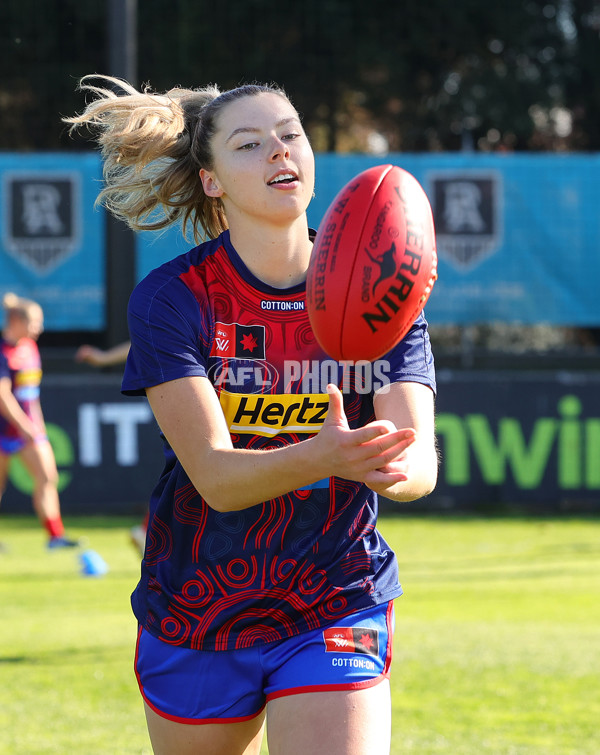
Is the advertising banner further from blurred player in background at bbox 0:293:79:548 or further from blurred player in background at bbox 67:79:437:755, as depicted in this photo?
blurred player in background at bbox 67:79:437:755

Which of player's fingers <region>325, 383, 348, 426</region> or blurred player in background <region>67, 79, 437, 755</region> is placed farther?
blurred player in background <region>67, 79, 437, 755</region>

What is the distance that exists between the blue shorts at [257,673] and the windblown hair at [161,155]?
4.03 ft

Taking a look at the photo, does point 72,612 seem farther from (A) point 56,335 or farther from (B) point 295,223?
(A) point 56,335

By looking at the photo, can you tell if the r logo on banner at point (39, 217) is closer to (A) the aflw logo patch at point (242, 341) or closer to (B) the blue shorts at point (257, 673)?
(A) the aflw logo patch at point (242, 341)

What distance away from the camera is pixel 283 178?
312 cm

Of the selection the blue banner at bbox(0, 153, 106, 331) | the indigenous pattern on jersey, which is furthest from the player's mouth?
the blue banner at bbox(0, 153, 106, 331)

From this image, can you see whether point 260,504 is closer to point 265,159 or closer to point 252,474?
point 252,474

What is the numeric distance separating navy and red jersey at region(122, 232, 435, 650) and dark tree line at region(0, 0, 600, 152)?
1681 cm

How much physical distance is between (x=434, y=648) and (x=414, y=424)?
187 inches

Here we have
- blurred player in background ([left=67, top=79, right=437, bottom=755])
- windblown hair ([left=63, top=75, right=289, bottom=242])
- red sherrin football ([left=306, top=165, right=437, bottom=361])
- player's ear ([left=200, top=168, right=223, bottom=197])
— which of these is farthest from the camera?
windblown hair ([left=63, top=75, right=289, bottom=242])

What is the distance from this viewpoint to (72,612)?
859cm

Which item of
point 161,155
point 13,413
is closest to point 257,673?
point 161,155

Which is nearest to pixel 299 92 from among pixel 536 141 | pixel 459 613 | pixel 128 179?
pixel 536 141

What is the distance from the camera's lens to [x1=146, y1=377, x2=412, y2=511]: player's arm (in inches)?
97.6
